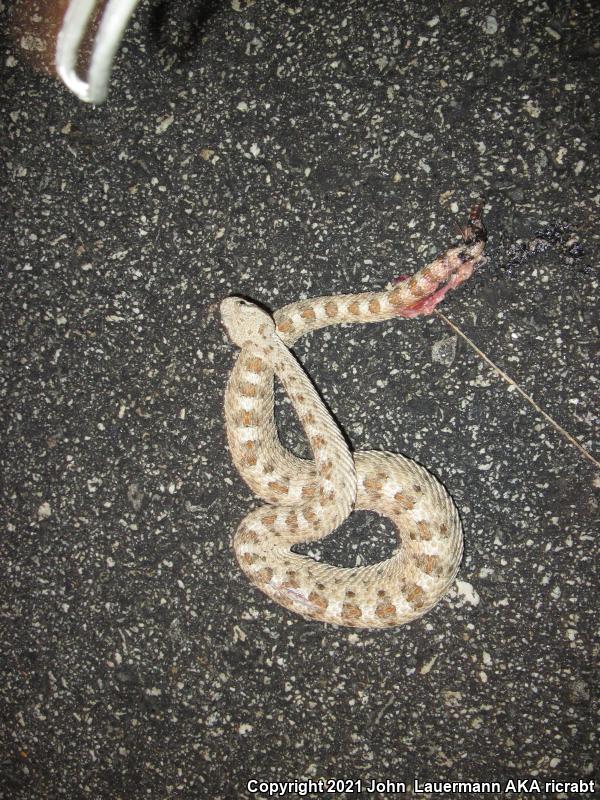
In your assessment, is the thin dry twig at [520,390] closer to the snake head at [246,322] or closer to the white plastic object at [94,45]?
the snake head at [246,322]

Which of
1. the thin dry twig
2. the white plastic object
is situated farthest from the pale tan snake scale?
the white plastic object

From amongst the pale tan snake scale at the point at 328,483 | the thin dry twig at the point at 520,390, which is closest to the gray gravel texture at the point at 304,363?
the thin dry twig at the point at 520,390

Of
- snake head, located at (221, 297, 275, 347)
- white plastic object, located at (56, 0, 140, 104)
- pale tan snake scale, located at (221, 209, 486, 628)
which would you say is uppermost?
white plastic object, located at (56, 0, 140, 104)

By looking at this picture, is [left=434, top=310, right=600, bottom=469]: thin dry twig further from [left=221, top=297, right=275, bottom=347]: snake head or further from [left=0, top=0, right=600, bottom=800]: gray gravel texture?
[left=221, top=297, right=275, bottom=347]: snake head

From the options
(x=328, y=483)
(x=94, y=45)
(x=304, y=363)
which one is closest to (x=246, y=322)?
(x=304, y=363)

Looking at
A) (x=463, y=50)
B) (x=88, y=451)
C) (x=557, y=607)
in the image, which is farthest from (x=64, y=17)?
(x=557, y=607)

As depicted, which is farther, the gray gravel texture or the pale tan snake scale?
the gray gravel texture
